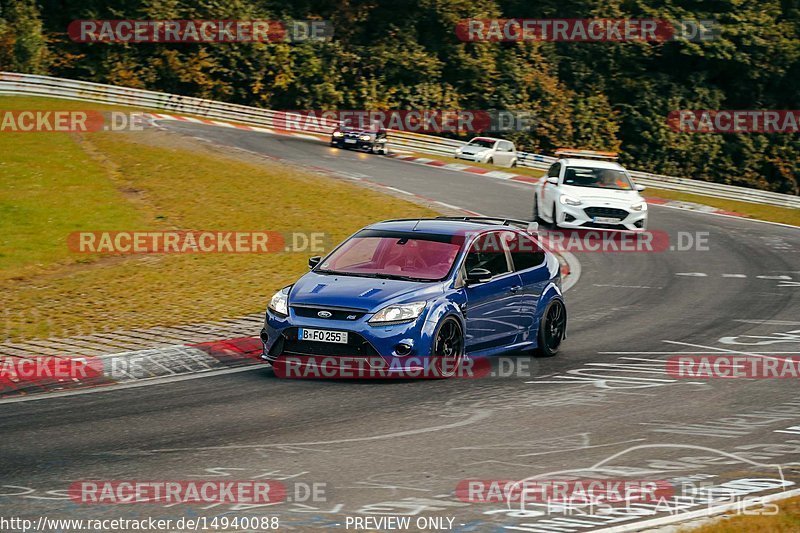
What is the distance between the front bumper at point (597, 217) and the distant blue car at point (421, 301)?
448 inches

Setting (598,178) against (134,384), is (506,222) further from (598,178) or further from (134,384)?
(598,178)

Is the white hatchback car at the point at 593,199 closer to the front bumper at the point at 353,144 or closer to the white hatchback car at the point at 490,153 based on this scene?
the front bumper at the point at 353,144

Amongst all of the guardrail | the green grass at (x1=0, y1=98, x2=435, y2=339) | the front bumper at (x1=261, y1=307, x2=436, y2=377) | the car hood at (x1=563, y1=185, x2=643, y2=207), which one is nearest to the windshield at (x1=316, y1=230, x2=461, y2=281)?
the front bumper at (x1=261, y1=307, x2=436, y2=377)

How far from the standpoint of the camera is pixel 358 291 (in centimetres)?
1156

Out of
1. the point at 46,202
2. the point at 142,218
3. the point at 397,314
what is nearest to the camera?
the point at 397,314

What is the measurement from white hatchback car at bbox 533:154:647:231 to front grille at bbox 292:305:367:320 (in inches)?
585

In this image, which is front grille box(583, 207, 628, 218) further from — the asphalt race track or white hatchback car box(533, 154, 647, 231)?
the asphalt race track

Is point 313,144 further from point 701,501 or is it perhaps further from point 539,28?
point 701,501

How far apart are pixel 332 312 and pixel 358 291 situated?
395 mm

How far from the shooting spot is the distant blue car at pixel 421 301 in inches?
443

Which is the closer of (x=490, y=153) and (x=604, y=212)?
(x=604, y=212)

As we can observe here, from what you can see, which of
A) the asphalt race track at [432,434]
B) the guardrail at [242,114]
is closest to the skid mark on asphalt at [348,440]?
the asphalt race track at [432,434]

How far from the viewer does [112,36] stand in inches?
2117

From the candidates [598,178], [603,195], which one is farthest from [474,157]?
[603,195]
